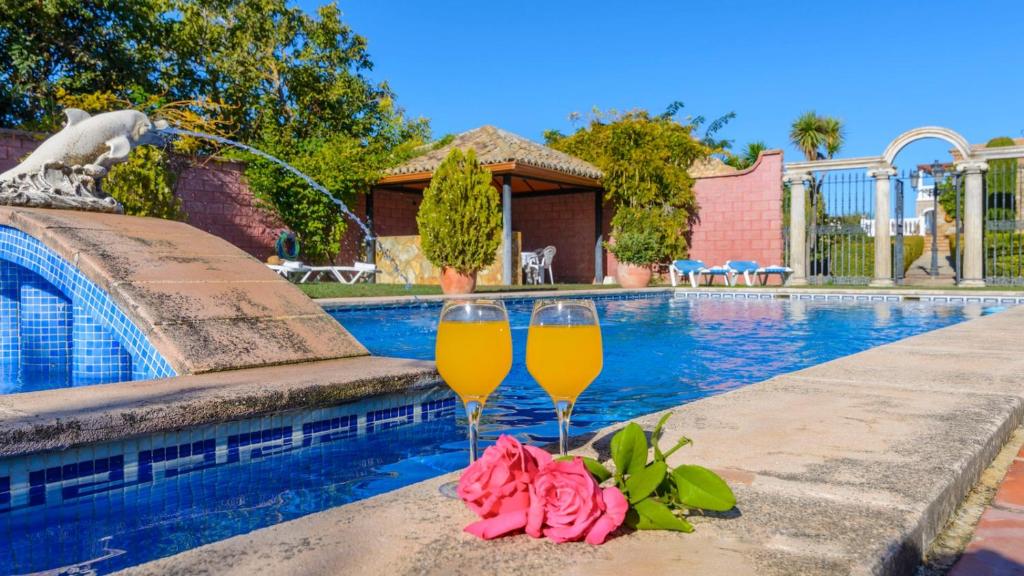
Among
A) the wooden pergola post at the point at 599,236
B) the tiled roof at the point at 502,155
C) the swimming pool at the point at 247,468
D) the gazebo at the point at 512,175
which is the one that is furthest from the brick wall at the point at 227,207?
the swimming pool at the point at 247,468

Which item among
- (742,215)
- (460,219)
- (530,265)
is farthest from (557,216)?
(460,219)

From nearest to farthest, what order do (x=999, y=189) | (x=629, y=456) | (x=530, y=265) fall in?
(x=629, y=456)
(x=530, y=265)
(x=999, y=189)

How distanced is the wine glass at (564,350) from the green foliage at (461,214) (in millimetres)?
9993

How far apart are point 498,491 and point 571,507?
0.35 ft

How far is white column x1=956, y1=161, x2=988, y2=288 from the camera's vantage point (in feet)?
47.3

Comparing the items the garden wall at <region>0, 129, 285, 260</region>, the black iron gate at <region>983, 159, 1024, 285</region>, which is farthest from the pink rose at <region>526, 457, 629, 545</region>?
the black iron gate at <region>983, 159, 1024, 285</region>

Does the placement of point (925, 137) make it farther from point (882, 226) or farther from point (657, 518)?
point (657, 518)

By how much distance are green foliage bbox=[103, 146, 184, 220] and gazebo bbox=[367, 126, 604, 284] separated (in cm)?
587

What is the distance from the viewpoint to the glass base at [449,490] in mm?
1262

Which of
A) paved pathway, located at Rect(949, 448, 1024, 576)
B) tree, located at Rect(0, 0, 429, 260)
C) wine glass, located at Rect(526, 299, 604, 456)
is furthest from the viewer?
tree, located at Rect(0, 0, 429, 260)

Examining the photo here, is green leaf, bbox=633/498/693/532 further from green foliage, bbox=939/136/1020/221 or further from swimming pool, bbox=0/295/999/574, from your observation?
green foliage, bbox=939/136/1020/221

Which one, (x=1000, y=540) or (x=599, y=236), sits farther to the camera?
(x=599, y=236)

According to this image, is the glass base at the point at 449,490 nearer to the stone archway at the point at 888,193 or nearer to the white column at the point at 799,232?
the stone archway at the point at 888,193

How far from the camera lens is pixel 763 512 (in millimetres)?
1141
